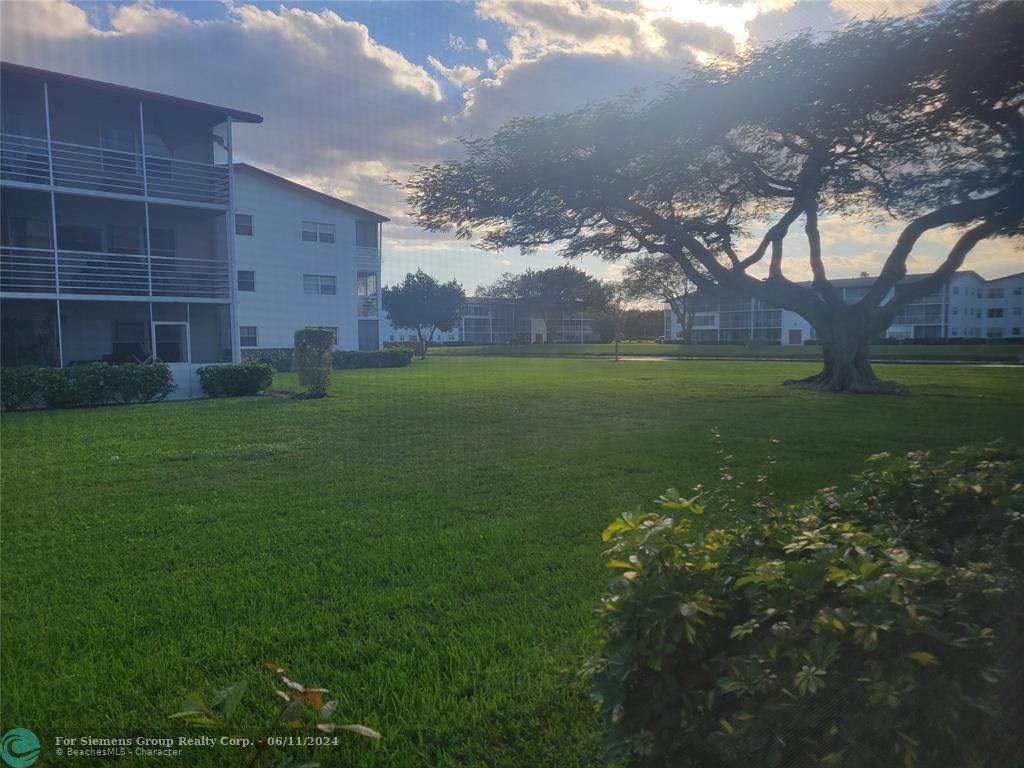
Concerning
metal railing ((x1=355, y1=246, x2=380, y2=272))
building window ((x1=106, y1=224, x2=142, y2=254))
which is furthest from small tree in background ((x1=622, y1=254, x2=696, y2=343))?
building window ((x1=106, y1=224, x2=142, y2=254))

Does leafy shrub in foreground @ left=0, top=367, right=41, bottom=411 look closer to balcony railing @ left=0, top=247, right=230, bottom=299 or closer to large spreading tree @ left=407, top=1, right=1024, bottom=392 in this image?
balcony railing @ left=0, top=247, right=230, bottom=299

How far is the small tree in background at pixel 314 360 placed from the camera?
12.3 m

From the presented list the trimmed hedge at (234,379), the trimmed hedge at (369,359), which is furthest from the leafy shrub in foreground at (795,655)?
the trimmed hedge at (369,359)

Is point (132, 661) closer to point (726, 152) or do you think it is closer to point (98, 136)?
point (726, 152)

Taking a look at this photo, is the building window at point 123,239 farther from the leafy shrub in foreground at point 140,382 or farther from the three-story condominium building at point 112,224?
the leafy shrub in foreground at point 140,382

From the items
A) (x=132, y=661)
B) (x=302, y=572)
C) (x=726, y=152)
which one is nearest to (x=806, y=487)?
(x=302, y=572)

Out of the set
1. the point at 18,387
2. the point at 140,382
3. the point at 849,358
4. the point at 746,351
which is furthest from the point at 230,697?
the point at 746,351

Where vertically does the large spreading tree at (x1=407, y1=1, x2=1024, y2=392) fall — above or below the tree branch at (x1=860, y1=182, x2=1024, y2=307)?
above

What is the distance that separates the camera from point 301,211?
74.5 feet

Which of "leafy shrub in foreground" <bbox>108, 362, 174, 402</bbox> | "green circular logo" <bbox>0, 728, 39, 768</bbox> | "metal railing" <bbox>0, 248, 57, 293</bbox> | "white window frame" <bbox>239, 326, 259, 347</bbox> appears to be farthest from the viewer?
"white window frame" <bbox>239, 326, 259, 347</bbox>

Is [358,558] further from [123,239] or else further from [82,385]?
[123,239]

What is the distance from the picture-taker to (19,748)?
1697 millimetres

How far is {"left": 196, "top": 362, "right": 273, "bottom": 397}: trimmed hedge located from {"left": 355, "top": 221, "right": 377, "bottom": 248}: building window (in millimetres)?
11992

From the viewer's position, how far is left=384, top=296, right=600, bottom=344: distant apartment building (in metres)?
22.7
